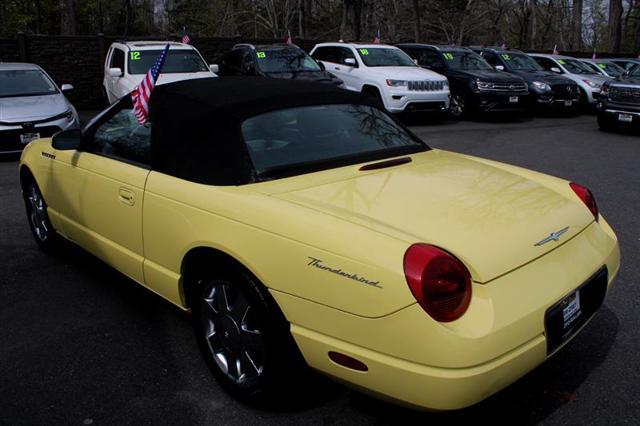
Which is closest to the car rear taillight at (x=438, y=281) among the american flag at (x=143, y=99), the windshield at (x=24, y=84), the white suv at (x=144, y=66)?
the american flag at (x=143, y=99)

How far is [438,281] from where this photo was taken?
7.39ft

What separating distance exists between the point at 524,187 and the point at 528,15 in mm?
42902

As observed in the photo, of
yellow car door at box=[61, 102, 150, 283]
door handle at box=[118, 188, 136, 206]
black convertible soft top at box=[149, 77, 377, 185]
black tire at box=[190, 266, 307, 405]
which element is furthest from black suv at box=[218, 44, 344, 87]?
black tire at box=[190, 266, 307, 405]

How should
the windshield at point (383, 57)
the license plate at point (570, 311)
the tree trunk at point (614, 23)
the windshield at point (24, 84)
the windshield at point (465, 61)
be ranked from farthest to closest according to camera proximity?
the tree trunk at point (614, 23) → the windshield at point (465, 61) → the windshield at point (383, 57) → the windshield at point (24, 84) → the license plate at point (570, 311)

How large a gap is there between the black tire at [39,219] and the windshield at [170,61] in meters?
7.66

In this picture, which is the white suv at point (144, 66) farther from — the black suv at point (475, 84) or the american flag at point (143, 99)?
the american flag at point (143, 99)

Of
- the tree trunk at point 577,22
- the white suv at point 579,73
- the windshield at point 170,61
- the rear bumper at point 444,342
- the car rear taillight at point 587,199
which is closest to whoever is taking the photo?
the rear bumper at point 444,342

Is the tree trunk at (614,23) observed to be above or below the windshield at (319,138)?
above

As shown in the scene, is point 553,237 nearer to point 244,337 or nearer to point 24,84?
point 244,337

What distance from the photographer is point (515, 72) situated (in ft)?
54.4

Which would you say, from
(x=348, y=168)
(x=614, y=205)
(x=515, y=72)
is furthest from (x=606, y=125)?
(x=348, y=168)

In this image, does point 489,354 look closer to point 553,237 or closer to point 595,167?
point 553,237

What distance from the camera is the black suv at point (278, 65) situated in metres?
13.3

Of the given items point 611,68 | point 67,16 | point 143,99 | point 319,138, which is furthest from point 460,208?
point 67,16
